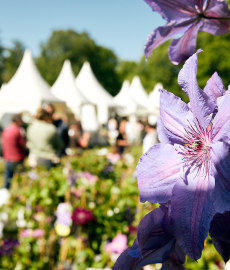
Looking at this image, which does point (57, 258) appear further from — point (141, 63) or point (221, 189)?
point (141, 63)

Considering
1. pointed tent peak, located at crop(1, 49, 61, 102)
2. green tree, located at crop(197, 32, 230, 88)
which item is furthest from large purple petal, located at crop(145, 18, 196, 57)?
green tree, located at crop(197, 32, 230, 88)

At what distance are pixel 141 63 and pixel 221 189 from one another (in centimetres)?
3790

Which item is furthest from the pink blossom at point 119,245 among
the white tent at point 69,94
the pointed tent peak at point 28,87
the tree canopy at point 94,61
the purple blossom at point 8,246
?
the tree canopy at point 94,61

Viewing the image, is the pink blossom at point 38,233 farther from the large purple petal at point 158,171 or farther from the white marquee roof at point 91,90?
the white marquee roof at point 91,90

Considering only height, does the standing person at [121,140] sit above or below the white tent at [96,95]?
below

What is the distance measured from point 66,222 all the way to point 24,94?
9.21m

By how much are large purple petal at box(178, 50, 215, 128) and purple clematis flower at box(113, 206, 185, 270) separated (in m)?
0.15

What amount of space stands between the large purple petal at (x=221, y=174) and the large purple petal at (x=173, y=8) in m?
0.39

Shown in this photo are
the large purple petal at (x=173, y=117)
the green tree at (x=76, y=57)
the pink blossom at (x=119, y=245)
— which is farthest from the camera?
the green tree at (x=76, y=57)

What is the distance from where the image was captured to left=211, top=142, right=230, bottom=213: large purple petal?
1.20ft

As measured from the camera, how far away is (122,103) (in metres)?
16.7

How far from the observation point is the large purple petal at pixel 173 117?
18.9 inches

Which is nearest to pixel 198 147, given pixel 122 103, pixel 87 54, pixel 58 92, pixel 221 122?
pixel 221 122

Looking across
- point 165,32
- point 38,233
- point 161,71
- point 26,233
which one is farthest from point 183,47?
point 161,71
